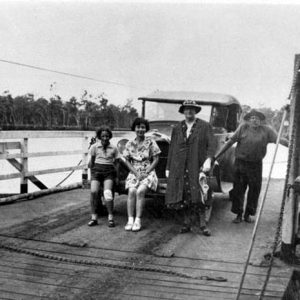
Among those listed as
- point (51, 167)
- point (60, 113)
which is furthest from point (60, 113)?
point (51, 167)

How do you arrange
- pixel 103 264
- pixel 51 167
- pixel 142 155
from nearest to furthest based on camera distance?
pixel 103 264, pixel 142 155, pixel 51 167

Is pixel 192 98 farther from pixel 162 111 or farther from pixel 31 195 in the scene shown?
pixel 31 195

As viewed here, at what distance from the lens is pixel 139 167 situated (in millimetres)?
6426

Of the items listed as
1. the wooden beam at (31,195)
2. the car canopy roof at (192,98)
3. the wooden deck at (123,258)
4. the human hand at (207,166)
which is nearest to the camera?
the wooden deck at (123,258)

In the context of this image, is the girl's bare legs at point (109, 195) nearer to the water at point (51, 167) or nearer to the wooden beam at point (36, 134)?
the wooden beam at point (36, 134)

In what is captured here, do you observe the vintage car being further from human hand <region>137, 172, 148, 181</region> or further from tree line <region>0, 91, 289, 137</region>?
tree line <region>0, 91, 289, 137</region>

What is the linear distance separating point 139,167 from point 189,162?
33.2 inches

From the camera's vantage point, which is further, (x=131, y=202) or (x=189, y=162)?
(x=131, y=202)

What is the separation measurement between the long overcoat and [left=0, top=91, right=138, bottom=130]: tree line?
6222cm

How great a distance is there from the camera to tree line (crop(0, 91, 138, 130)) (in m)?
69.4

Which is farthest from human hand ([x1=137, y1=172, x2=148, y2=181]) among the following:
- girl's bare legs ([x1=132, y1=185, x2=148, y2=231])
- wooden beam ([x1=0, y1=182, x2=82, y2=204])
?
wooden beam ([x1=0, y1=182, x2=82, y2=204])

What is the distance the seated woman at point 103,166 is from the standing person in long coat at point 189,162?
0.98 m

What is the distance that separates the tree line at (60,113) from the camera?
69375 millimetres

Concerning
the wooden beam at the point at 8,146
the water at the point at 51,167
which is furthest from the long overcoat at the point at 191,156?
the water at the point at 51,167
